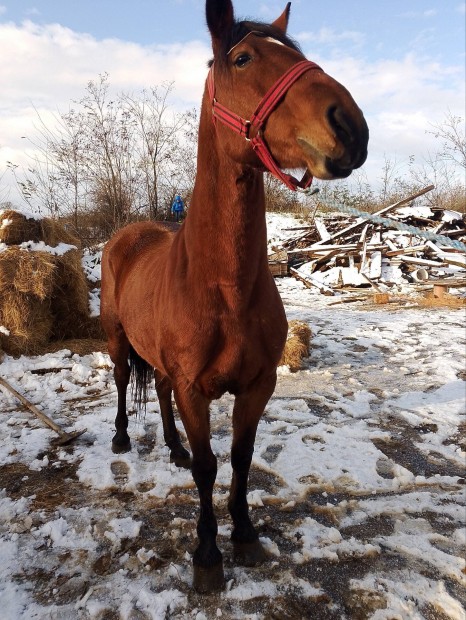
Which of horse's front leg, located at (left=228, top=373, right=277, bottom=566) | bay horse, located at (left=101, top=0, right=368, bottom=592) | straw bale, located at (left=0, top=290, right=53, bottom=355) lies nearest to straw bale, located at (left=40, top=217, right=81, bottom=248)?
straw bale, located at (left=0, top=290, right=53, bottom=355)

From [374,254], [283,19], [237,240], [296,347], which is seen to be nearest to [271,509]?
[237,240]

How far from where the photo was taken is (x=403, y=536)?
2.20 m

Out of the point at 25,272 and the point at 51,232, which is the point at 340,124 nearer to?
the point at 25,272

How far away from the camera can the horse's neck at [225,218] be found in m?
1.67

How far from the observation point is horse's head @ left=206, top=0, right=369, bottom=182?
1205 millimetres

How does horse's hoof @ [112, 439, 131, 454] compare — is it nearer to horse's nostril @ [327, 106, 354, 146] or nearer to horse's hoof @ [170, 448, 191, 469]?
horse's hoof @ [170, 448, 191, 469]

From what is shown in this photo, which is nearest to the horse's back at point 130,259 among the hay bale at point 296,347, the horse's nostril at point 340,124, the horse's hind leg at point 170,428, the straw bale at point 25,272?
the horse's hind leg at point 170,428

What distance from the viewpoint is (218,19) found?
1510 millimetres

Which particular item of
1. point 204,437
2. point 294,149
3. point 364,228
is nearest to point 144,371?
point 204,437

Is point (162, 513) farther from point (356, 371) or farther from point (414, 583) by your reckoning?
point (356, 371)

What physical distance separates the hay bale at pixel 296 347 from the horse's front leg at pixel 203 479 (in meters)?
3.07

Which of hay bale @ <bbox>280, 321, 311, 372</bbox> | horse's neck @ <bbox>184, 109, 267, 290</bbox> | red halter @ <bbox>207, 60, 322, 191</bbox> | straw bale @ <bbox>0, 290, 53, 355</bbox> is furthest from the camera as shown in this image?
straw bale @ <bbox>0, 290, 53, 355</bbox>

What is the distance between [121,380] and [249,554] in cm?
196

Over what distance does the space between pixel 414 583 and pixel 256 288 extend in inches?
61.2
